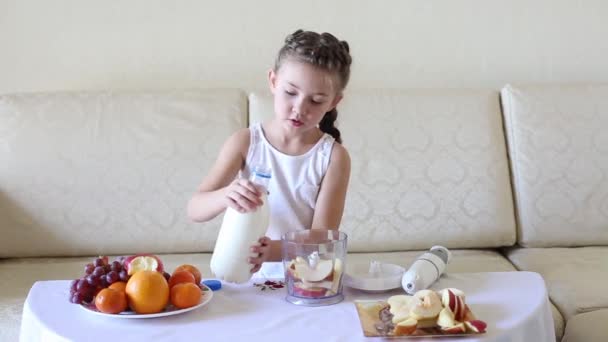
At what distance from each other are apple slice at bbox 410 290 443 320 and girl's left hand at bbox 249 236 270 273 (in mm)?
289

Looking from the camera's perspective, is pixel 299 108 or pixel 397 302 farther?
pixel 299 108

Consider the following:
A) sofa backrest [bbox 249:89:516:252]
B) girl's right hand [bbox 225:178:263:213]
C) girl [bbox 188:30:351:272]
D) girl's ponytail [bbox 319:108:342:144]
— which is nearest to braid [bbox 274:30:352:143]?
girl [bbox 188:30:351:272]

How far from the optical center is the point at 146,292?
3.30 feet

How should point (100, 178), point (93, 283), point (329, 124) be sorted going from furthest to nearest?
point (100, 178) < point (329, 124) < point (93, 283)

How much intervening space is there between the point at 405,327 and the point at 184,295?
348 millimetres

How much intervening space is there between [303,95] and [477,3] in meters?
1.42

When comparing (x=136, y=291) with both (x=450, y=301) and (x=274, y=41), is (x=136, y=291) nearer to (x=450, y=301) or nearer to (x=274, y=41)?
(x=450, y=301)

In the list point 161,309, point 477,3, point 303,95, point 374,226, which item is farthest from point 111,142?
point 477,3

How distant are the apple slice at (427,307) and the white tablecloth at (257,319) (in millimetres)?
40

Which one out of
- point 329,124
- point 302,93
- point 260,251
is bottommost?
point 260,251

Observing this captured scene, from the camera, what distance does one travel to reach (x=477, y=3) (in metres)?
2.47

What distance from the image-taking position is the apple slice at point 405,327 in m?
0.95

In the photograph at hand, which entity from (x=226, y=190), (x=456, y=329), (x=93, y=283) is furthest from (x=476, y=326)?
(x=93, y=283)

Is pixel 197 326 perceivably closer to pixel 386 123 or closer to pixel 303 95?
pixel 303 95
